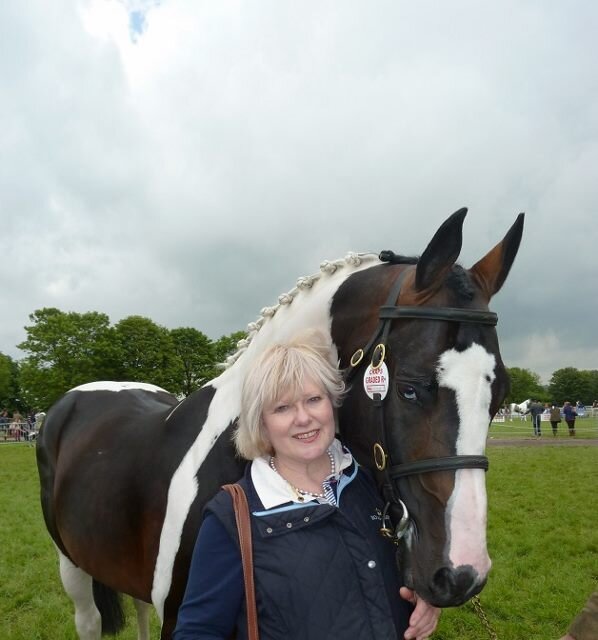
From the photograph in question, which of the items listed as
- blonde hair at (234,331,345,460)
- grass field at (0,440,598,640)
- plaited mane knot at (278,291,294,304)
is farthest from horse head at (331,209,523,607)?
grass field at (0,440,598,640)

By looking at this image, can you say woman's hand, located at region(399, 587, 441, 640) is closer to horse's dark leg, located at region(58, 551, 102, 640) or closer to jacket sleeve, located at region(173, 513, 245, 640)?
jacket sleeve, located at region(173, 513, 245, 640)

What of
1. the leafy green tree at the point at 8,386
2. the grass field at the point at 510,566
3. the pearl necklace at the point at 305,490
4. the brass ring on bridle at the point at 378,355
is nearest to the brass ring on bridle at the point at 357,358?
the brass ring on bridle at the point at 378,355

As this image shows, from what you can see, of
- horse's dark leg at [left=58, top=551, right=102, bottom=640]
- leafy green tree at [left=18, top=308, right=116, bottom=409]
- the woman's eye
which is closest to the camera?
the woman's eye

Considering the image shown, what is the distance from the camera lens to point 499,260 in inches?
89.8

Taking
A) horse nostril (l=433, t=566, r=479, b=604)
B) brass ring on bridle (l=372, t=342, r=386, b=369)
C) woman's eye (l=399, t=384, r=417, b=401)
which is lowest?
horse nostril (l=433, t=566, r=479, b=604)

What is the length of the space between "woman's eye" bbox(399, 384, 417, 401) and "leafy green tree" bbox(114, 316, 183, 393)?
49769 mm

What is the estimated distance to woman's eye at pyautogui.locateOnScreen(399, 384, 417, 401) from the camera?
1857 mm

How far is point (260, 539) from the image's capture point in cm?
157

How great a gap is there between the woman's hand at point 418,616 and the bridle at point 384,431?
0.55 feet

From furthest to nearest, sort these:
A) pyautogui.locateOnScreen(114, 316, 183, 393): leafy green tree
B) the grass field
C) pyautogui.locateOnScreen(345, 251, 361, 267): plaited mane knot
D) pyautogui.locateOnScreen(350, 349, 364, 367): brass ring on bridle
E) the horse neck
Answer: pyautogui.locateOnScreen(114, 316, 183, 393): leafy green tree < the grass field < pyautogui.locateOnScreen(345, 251, 361, 267): plaited mane knot < the horse neck < pyautogui.locateOnScreen(350, 349, 364, 367): brass ring on bridle

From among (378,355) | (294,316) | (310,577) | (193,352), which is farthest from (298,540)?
(193,352)

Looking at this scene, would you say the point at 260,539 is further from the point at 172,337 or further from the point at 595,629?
the point at 172,337

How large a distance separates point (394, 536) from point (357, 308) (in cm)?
100

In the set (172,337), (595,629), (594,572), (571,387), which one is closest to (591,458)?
(594,572)
